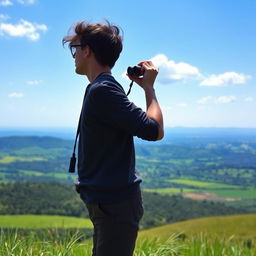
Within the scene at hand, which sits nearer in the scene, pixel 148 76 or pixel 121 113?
pixel 121 113

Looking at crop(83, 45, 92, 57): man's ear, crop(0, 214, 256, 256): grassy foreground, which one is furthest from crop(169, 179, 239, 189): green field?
crop(83, 45, 92, 57): man's ear

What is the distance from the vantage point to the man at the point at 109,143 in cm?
245

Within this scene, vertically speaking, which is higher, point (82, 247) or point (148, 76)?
point (148, 76)

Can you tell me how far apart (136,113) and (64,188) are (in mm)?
82342

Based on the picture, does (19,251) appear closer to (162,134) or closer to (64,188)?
(162,134)

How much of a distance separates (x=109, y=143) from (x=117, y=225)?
18.4 inches

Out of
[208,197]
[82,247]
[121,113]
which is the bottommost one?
[208,197]

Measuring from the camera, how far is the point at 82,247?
4.49m

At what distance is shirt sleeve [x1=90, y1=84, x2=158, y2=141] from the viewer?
94.3 inches

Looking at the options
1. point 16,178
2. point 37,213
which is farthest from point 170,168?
point 37,213

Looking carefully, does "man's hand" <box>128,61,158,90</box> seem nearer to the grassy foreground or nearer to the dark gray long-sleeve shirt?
the dark gray long-sleeve shirt

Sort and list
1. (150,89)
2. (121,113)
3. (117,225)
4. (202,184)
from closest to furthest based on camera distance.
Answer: (121,113) → (117,225) → (150,89) → (202,184)

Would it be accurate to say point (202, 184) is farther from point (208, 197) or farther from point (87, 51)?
point (87, 51)

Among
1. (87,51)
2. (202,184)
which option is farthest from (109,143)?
(202,184)
